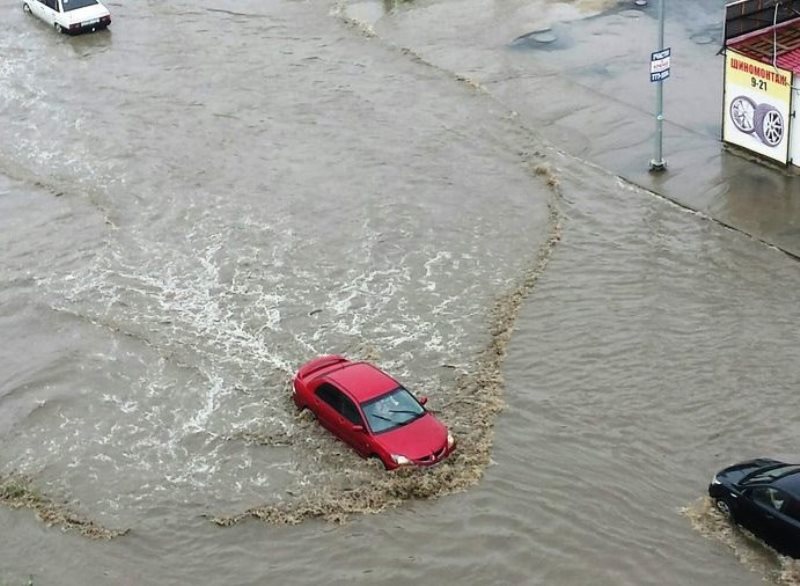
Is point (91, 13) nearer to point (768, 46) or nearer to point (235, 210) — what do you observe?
point (235, 210)

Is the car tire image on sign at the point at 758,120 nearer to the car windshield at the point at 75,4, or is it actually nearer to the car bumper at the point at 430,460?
the car bumper at the point at 430,460

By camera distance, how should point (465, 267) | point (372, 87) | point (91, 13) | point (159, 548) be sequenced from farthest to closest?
point (91, 13) → point (372, 87) → point (465, 267) → point (159, 548)

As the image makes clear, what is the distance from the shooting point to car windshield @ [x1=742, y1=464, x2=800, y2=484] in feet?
44.8

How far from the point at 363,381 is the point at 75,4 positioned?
24.2m

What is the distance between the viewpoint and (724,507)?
1412 centimetres

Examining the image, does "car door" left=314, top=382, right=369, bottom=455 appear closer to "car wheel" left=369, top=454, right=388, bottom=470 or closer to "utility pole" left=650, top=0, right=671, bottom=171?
"car wheel" left=369, top=454, right=388, bottom=470

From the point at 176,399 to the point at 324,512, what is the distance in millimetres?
4232

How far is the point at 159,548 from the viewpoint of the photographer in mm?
14500

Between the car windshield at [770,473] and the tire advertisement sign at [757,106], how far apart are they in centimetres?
1177

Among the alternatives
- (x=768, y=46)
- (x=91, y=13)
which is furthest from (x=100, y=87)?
(x=768, y=46)

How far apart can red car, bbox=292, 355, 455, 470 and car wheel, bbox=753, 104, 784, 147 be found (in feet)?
39.1

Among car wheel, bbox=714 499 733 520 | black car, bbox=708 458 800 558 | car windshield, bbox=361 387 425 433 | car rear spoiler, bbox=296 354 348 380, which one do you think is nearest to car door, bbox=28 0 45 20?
car rear spoiler, bbox=296 354 348 380

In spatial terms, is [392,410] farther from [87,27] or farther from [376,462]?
[87,27]

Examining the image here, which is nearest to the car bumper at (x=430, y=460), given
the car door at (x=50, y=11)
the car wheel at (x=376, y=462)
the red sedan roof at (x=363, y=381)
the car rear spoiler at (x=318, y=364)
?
the car wheel at (x=376, y=462)
